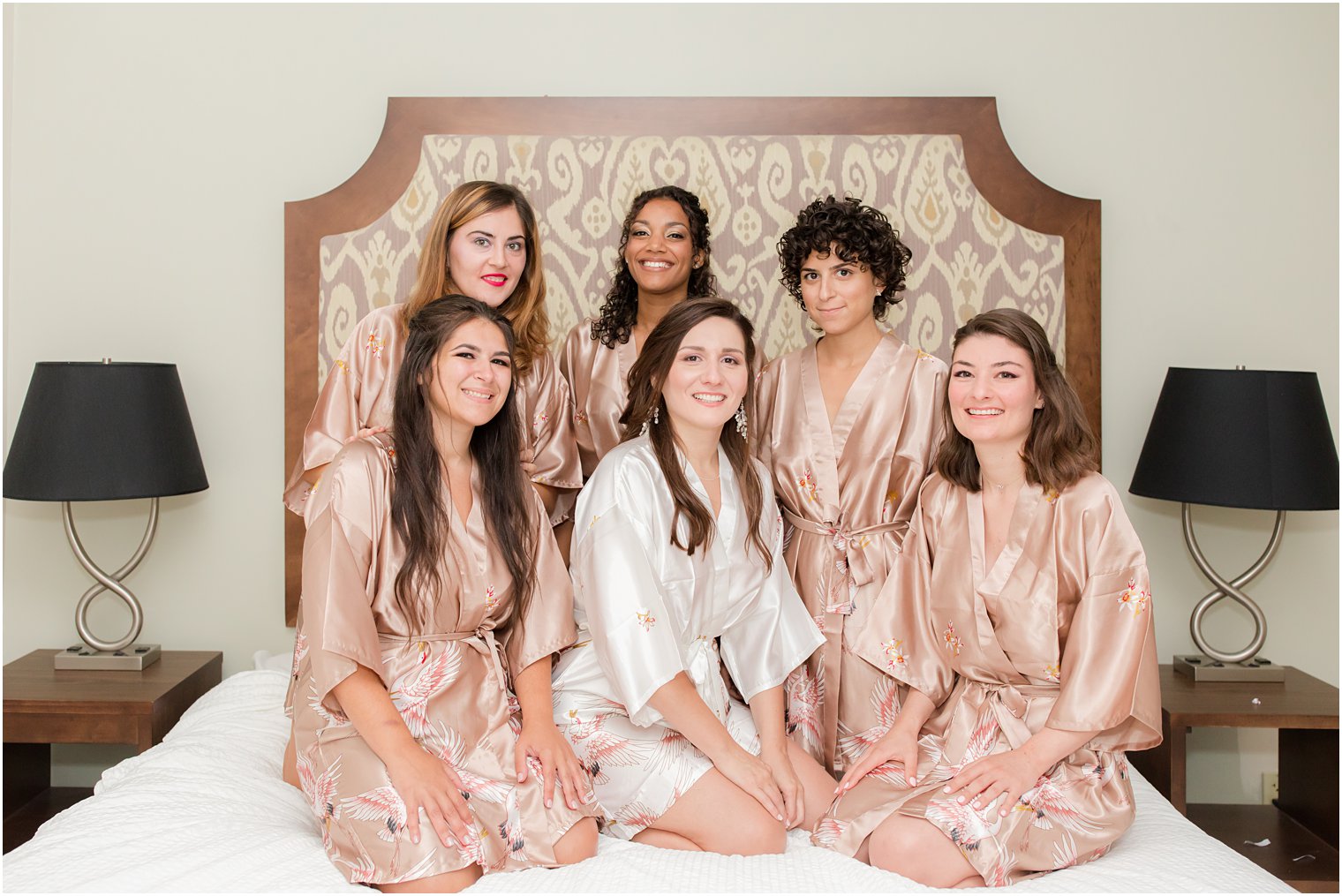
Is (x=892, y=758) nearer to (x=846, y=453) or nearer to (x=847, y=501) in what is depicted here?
(x=847, y=501)

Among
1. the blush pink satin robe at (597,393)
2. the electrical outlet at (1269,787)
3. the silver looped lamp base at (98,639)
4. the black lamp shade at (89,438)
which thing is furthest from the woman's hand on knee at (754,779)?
the electrical outlet at (1269,787)

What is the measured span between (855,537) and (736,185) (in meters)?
1.18

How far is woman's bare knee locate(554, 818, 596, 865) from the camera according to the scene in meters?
1.73

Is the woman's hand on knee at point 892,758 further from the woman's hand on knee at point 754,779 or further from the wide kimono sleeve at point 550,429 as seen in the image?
the wide kimono sleeve at point 550,429

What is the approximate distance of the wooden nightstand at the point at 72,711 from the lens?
96.3 inches

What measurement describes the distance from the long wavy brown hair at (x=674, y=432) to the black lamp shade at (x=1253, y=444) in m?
1.22

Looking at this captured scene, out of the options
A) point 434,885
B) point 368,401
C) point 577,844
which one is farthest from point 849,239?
point 434,885

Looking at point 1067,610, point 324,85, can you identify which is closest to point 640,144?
point 324,85

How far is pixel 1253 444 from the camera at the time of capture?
251 centimetres

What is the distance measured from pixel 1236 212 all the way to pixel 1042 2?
2.84 feet

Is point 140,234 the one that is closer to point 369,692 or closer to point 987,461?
point 369,692

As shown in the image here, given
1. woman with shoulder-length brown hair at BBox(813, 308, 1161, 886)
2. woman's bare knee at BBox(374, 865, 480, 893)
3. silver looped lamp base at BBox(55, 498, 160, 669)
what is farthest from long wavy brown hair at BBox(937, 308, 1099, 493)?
silver looped lamp base at BBox(55, 498, 160, 669)

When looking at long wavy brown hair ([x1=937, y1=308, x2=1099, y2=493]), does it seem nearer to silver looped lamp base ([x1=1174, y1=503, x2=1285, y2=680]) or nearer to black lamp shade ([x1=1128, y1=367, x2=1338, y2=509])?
black lamp shade ([x1=1128, y1=367, x2=1338, y2=509])

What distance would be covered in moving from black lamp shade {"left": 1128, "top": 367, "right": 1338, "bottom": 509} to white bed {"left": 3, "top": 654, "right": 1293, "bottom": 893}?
936 millimetres
